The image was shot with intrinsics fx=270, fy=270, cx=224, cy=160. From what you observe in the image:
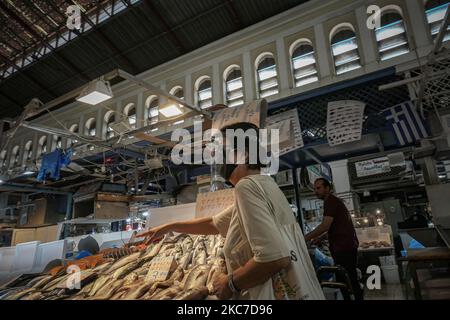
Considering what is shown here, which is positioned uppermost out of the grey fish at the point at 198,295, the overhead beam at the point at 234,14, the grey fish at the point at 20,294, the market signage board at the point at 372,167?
the overhead beam at the point at 234,14

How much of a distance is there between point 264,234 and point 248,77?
338 inches

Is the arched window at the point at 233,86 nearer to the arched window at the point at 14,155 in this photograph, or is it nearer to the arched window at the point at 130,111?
the arched window at the point at 130,111

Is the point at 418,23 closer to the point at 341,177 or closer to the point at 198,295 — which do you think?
the point at 198,295

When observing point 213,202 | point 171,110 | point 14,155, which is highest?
point 14,155

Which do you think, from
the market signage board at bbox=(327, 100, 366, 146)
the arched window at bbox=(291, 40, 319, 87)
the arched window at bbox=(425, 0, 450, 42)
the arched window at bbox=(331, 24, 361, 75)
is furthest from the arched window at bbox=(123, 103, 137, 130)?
the arched window at bbox=(425, 0, 450, 42)

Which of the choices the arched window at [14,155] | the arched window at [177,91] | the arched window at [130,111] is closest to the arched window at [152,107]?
the arched window at [130,111]

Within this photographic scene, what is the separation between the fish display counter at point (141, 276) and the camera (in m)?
→ 2.42

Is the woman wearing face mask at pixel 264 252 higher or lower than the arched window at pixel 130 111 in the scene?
lower

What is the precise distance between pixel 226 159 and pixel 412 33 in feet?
25.5

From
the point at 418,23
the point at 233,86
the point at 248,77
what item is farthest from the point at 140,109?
the point at 418,23

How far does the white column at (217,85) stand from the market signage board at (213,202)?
6290 mm

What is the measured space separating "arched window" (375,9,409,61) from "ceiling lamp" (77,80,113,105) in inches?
276

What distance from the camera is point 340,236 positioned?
4.24 m

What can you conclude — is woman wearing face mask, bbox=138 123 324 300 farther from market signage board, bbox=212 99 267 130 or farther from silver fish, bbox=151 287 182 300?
market signage board, bbox=212 99 267 130
